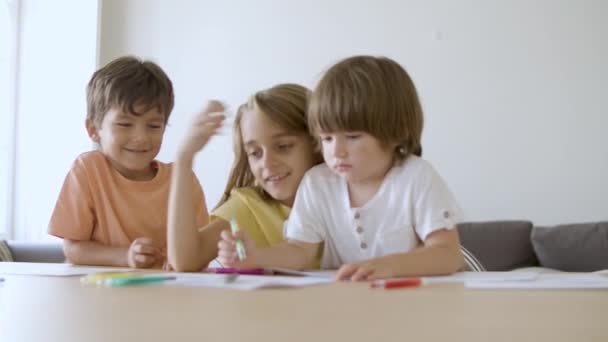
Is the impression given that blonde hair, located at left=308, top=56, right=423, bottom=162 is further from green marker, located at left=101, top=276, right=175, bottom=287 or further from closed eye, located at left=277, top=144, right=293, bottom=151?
green marker, located at left=101, top=276, right=175, bottom=287

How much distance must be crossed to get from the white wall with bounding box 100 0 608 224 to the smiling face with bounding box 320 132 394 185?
272 centimetres

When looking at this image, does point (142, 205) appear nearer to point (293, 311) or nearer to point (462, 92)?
point (293, 311)

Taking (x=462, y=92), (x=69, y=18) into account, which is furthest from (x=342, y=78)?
(x=69, y=18)

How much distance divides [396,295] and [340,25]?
353 cm

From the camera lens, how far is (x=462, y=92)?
391 centimetres

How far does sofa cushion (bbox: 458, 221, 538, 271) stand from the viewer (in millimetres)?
3444

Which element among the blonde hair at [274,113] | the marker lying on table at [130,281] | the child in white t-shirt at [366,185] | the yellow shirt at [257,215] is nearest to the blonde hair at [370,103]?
the child in white t-shirt at [366,185]

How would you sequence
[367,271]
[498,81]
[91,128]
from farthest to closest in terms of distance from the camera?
[498,81]
[91,128]
[367,271]

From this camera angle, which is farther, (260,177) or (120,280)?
(260,177)

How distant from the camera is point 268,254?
1190 millimetres

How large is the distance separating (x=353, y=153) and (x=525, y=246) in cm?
250

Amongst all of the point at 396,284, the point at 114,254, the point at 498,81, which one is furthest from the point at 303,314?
the point at 498,81

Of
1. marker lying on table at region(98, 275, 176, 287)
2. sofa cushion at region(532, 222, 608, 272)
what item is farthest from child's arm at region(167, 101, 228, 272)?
sofa cushion at region(532, 222, 608, 272)

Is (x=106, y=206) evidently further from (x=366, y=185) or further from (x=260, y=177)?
(x=366, y=185)
